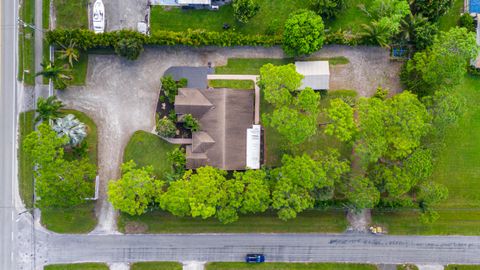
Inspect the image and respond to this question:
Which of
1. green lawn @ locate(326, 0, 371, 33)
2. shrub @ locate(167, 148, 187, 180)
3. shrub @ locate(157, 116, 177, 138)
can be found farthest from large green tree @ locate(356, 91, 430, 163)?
shrub @ locate(157, 116, 177, 138)

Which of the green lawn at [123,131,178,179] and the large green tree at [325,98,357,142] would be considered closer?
the large green tree at [325,98,357,142]

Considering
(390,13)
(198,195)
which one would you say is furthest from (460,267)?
(198,195)

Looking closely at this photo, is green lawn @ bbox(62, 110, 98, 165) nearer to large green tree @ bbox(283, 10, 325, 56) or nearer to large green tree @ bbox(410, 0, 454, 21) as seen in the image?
large green tree @ bbox(283, 10, 325, 56)

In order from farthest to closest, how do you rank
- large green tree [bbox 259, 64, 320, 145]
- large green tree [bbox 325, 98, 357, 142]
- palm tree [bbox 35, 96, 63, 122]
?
palm tree [bbox 35, 96, 63, 122], large green tree [bbox 325, 98, 357, 142], large green tree [bbox 259, 64, 320, 145]

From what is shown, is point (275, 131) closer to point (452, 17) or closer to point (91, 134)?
point (91, 134)

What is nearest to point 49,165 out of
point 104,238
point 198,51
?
point 104,238

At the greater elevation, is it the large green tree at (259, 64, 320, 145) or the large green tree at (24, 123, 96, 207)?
the large green tree at (259, 64, 320, 145)

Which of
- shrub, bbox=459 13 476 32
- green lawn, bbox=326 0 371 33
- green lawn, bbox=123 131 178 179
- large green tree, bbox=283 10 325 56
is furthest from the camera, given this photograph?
green lawn, bbox=326 0 371 33

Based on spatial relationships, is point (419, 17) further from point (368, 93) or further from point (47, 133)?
point (47, 133)
